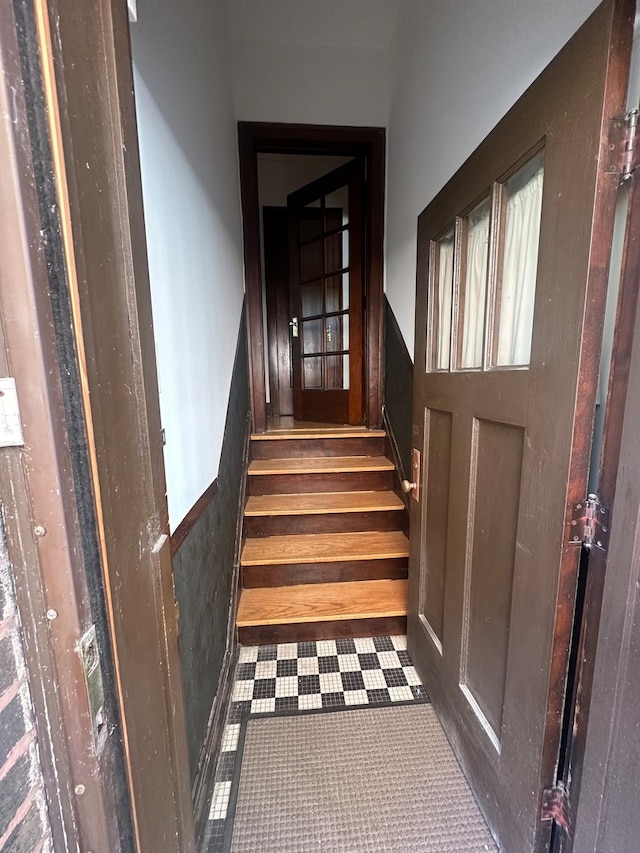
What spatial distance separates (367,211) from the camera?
8.48ft

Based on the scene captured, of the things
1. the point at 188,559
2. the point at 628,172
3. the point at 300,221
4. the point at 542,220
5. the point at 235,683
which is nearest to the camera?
the point at 628,172

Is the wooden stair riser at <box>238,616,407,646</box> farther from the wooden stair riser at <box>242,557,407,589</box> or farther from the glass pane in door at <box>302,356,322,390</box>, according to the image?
the glass pane in door at <box>302,356,322,390</box>

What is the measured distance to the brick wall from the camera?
1.27ft

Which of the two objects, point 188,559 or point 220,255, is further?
point 220,255

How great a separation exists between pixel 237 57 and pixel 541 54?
1987 millimetres

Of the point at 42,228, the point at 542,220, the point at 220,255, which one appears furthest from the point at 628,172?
the point at 220,255

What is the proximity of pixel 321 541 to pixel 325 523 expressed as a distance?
12 cm

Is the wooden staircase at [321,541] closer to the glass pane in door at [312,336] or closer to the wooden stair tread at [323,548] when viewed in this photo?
the wooden stair tread at [323,548]

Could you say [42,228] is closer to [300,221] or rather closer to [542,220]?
[542,220]

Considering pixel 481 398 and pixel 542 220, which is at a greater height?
pixel 542 220

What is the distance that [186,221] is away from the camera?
1189mm

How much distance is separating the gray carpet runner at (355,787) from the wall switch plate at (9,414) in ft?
4.42

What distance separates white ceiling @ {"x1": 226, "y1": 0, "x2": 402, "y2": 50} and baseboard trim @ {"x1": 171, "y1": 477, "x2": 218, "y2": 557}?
2.54 metres

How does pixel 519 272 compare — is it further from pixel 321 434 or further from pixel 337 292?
pixel 337 292
